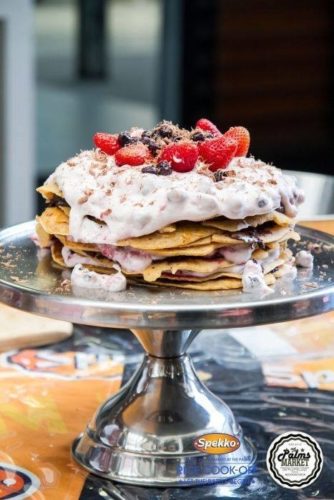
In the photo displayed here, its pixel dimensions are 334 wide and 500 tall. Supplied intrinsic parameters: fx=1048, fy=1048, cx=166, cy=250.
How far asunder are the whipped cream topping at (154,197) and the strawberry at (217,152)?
24mm

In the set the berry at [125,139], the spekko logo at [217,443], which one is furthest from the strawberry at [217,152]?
the spekko logo at [217,443]

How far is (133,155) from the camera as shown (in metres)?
1.59

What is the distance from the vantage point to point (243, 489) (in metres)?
1.54

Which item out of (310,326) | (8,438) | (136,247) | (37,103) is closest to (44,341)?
(8,438)

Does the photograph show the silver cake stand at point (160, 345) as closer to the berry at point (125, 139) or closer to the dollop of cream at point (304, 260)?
the dollop of cream at point (304, 260)

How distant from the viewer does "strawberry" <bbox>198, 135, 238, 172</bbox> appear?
1585mm

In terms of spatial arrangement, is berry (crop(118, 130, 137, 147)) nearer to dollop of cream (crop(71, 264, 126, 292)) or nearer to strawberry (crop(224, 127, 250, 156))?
strawberry (crop(224, 127, 250, 156))

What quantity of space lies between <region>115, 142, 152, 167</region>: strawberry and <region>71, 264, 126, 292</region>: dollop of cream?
0.22 meters

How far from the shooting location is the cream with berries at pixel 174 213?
1440mm

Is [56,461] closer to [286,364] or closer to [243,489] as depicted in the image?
[243,489]

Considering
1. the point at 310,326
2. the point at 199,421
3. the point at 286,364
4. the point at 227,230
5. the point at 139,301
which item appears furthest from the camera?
the point at 310,326

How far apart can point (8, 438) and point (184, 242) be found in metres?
0.50

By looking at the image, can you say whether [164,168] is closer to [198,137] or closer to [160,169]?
[160,169]

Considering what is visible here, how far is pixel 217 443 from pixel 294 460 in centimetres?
12
